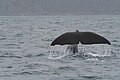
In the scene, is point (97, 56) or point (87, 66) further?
point (97, 56)

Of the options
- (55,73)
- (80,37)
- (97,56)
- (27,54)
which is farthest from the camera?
(27,54)

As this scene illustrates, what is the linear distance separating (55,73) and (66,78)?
124 cm

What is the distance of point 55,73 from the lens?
16.2 meters

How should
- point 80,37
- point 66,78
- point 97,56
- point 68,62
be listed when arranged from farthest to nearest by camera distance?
point 97,56
point 68,62
point 66,78
point 80,37

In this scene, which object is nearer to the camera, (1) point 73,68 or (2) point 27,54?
(1) point 73,68

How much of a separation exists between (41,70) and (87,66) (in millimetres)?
2374

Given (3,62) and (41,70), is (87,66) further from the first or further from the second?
(3,62)

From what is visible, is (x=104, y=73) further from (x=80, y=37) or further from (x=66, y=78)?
(x=80, y=37)

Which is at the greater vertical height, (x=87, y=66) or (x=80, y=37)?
(x=80, y=37)

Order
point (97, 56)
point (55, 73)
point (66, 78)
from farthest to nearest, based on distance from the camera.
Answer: point (97, 56)
point (55, 73)
point (66, 78)

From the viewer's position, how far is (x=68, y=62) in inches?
752

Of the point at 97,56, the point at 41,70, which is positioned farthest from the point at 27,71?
the point at 97,56

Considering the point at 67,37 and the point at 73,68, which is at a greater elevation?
the point at 67,37

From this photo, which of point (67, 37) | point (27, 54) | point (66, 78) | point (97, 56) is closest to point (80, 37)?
point (67, 37)
